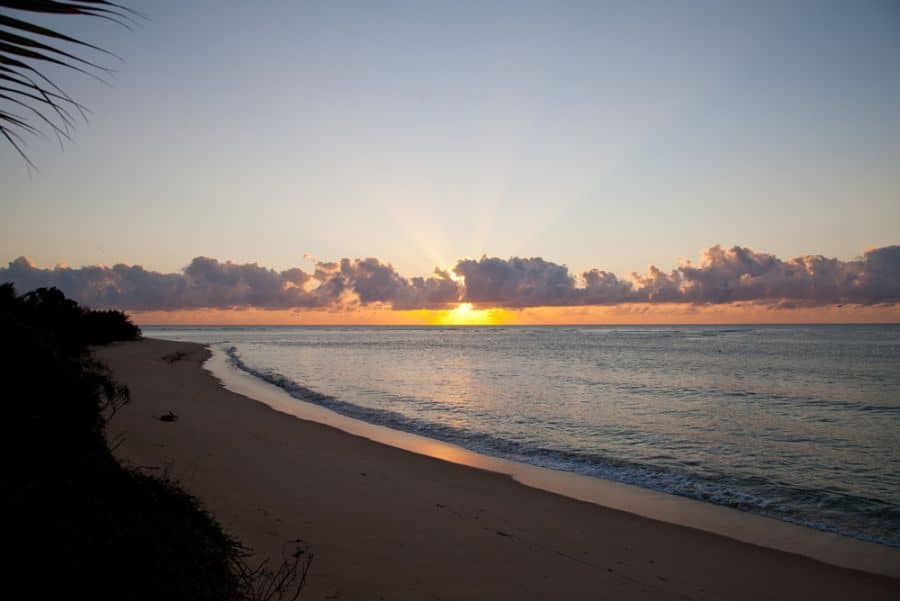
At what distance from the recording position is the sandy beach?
19.2 ft

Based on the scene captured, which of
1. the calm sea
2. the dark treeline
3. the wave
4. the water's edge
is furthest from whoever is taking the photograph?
the calm sea

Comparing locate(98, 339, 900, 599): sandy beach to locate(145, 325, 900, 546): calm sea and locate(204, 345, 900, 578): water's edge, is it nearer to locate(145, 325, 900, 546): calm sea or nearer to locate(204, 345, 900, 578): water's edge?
locate(204, 345, 900, 578): water's edge

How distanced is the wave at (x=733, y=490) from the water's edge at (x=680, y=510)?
1.16ft

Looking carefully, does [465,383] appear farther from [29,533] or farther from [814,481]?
[29,533]

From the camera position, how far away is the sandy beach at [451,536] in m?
5.86

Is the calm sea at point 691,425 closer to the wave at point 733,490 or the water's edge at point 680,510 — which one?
the wave at point 733,490

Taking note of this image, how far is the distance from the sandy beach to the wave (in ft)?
6.74

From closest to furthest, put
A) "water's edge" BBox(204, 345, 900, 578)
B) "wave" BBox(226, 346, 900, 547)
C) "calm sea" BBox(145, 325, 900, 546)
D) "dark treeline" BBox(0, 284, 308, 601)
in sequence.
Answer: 1. "dark treeline" BBox(0, 284, 308, 601)
2. "water's edge" BBox(204, 345, 900, 578)
3. "wave" BBox(226, 346, 900, 547)
4. "calm sea" BBox(145, 325, 900, 546)

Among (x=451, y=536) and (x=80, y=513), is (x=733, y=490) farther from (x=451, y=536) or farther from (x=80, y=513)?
(x=80, y=513)

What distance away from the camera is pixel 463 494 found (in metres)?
9.46

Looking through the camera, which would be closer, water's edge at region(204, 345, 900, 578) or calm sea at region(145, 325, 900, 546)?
water's edge at region(204, 345, 900, 578)

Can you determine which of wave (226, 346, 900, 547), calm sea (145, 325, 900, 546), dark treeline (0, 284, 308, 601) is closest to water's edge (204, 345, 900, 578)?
wave (226, 346, 900, 547)

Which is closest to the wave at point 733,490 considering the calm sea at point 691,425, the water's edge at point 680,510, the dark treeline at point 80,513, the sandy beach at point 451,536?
the calm sea at point 691,425

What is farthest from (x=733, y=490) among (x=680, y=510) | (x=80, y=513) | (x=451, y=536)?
(x=80, y=513)
